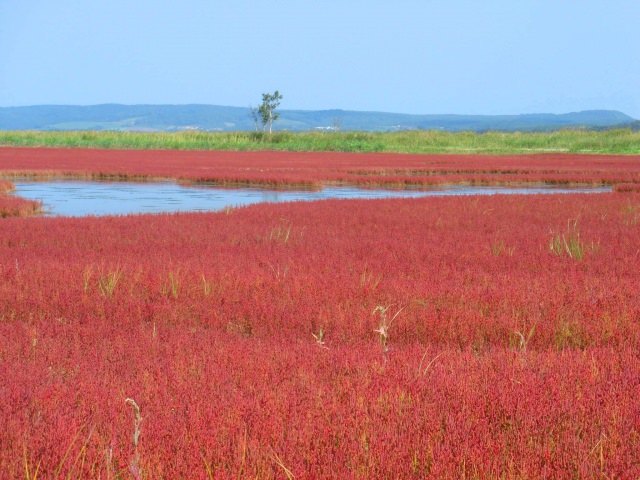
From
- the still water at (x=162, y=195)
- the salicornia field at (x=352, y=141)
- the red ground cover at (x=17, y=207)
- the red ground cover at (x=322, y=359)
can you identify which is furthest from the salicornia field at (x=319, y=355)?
the salicornia field at (x=352, y=141)

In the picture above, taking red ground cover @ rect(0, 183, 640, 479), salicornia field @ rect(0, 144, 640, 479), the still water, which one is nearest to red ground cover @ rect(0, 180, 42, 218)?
the still water

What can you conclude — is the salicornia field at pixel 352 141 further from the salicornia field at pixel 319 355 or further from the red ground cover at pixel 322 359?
the red ground cover at pixel 322 359

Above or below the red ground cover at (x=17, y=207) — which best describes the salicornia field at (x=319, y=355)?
above

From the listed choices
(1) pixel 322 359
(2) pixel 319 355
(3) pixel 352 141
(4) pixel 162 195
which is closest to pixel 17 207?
(4) pixel 162 195

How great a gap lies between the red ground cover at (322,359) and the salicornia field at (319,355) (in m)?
0.02

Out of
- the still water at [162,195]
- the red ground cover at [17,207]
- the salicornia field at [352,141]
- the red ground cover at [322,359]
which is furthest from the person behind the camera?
the salicornia field at [352,141]

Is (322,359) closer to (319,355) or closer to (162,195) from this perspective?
(319,355)

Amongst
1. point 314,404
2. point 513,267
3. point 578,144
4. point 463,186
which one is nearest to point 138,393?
point 314,404

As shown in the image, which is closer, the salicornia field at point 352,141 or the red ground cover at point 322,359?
the red ground cover at point 322,359

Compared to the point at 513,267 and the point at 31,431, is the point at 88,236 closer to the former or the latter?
the point at 513,267

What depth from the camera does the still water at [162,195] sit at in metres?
22.5

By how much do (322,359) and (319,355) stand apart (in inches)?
4.9

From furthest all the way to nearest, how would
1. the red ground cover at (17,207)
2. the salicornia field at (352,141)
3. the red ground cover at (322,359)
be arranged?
the salicornia field at (352,141), the red ground cover at (17,207), the red ground cover at (322,359)

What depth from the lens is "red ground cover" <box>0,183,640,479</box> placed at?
150 inches
